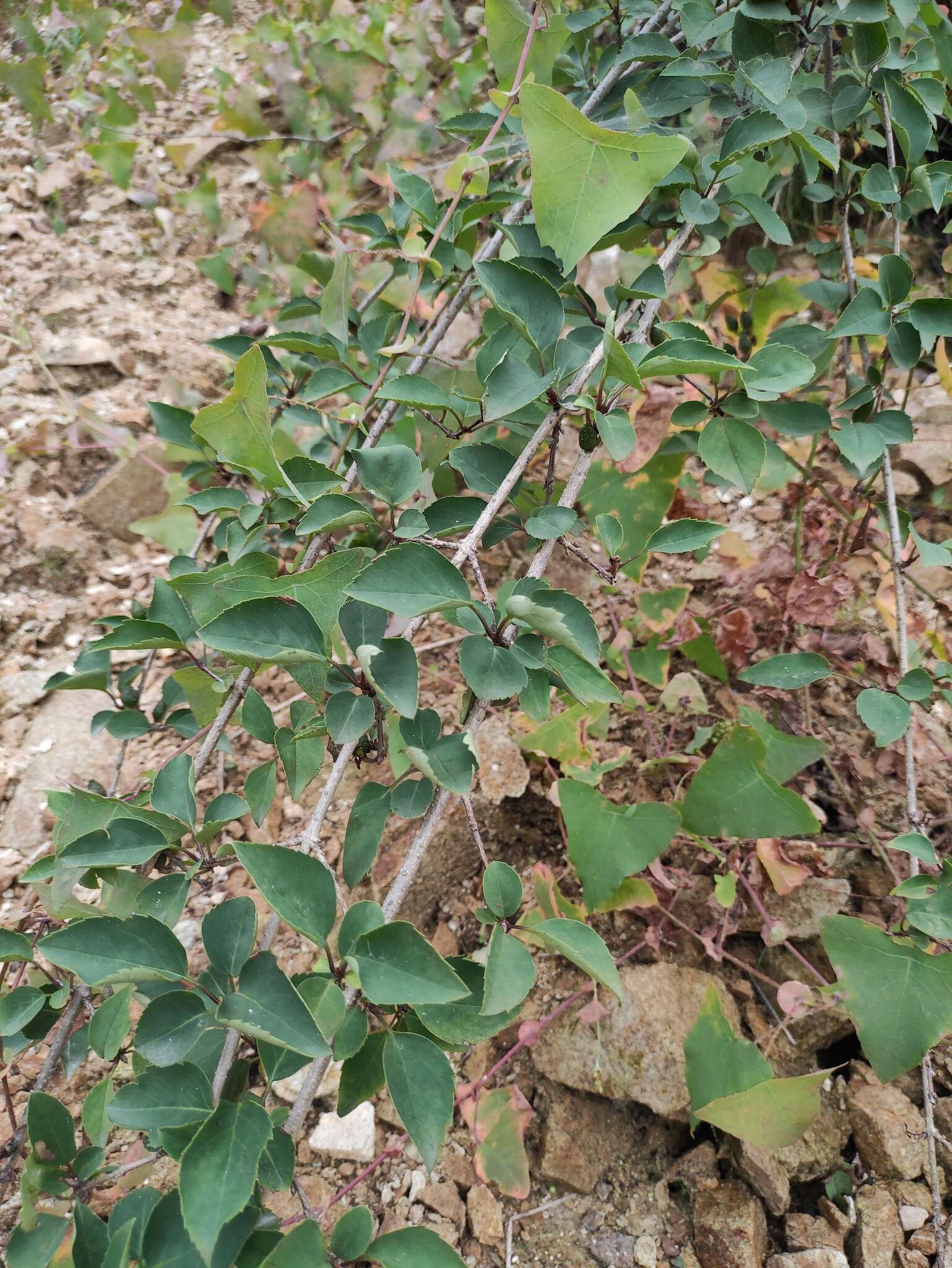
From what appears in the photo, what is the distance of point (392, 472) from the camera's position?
2.39 ft

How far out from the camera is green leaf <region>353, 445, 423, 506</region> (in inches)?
28.2

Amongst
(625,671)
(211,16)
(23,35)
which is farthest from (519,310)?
(211,16)

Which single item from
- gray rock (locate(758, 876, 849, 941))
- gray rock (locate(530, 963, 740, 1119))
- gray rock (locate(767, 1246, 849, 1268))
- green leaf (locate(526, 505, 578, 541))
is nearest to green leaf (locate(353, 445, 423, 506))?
green leaf (locate(526, 505, 578, 541))

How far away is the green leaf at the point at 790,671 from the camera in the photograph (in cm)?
98

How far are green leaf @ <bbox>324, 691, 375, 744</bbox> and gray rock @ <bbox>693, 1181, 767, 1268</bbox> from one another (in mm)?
764

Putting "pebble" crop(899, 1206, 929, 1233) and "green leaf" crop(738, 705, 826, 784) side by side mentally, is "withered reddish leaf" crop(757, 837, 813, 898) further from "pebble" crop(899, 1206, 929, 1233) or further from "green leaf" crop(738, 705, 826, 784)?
"pebble" crop(899, 1206, 929, 1233)

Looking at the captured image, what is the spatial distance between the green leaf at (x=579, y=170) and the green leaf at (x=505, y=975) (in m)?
0.57

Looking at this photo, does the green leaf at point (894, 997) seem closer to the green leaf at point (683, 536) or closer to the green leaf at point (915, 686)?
the green leaf at point (915, 686)

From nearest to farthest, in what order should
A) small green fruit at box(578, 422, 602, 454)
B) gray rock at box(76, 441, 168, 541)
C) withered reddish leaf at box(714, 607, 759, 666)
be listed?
1. small green fruit at box(578, 422, 602, 454)
2. withered reddish leaf at box(714, 607, 759, 666)
3. gray rock at box(76, 441, 168, 541)

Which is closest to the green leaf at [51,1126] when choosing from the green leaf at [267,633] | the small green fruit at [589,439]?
the green leaf at [267,633]

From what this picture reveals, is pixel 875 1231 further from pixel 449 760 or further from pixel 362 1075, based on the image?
pixel 449 760

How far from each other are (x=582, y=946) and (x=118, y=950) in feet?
1.17

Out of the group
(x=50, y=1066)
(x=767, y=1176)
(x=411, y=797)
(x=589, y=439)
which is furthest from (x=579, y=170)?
(x=767, y=1176)

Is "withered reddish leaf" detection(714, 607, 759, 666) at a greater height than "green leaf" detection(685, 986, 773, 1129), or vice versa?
"withered reddish leaf" detection(714, 607, 759, 666)
